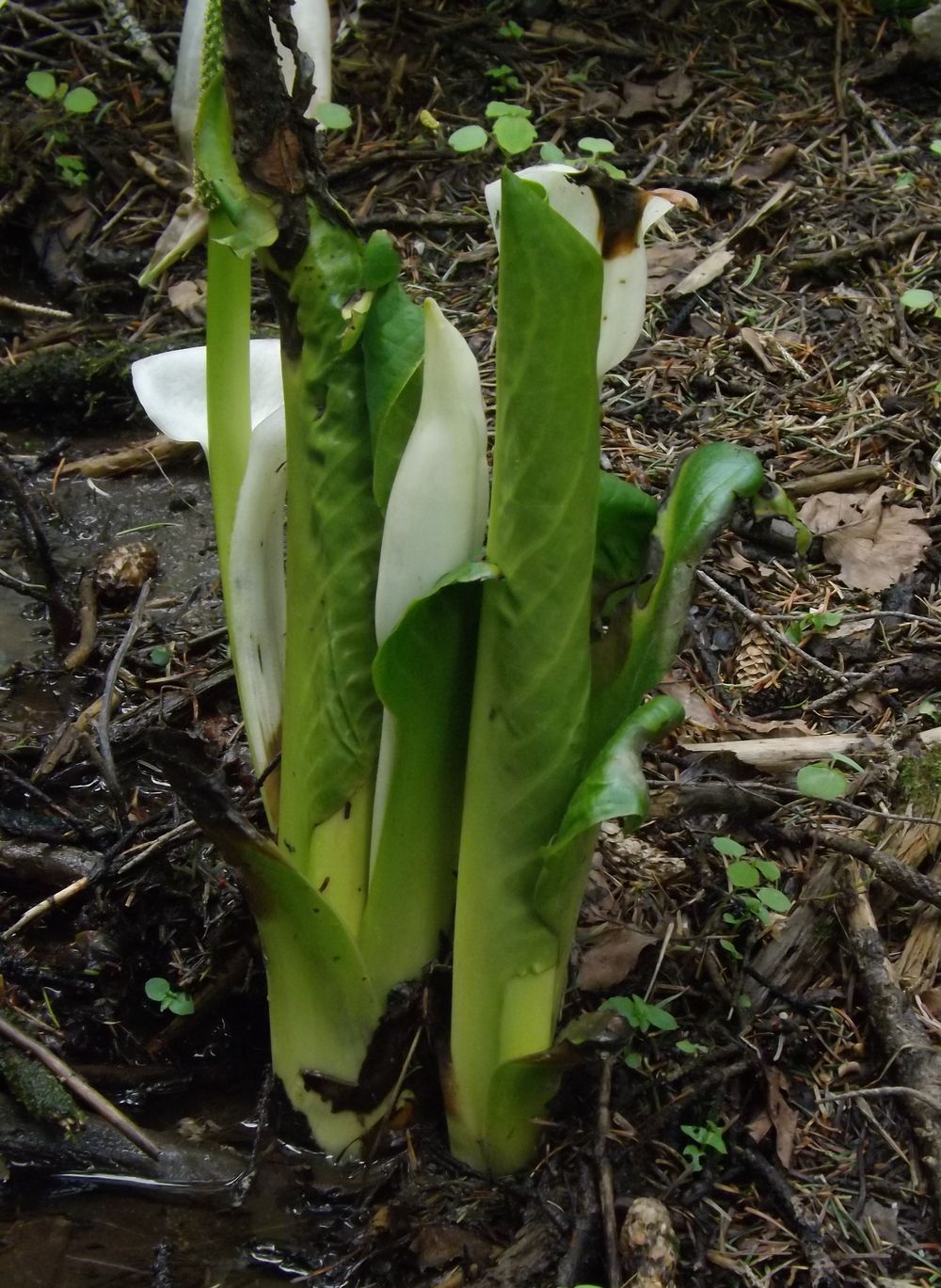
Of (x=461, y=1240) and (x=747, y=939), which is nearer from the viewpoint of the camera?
(x=461, y=1240)

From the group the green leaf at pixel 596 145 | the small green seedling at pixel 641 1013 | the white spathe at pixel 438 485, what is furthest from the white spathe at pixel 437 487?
the green leaf at pixel 596 145

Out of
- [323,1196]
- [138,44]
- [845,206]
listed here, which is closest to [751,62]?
[845,206]

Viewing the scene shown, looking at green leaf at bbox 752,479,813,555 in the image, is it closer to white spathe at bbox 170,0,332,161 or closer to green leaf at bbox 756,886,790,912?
green leaf at bbox 756,886,790,912

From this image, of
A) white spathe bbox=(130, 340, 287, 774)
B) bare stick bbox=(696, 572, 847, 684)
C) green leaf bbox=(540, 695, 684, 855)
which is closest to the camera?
green leaf bbox=(540, 695, 684, 855)

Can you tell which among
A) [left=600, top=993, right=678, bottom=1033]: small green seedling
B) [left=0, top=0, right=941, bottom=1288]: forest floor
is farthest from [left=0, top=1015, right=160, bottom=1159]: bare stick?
[left=600, top=993, right=678, bottom=1033]: small green seedling

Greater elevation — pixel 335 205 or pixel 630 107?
pixel 335 205

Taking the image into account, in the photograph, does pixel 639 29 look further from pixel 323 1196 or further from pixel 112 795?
pixel 323 1196

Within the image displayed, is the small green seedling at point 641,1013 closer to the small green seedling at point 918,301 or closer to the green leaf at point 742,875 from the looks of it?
the green leaf at point 742,875
